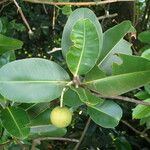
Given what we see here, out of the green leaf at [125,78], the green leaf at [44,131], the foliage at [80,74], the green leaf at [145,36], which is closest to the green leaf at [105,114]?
the foliage at [80,74]

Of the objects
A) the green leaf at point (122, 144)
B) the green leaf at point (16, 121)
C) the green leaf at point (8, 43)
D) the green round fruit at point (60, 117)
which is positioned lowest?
the green leaf at point (122, 144)

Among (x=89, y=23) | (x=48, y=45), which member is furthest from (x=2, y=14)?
(x=89, y=23)

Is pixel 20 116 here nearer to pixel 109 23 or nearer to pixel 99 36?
pixel 99 36

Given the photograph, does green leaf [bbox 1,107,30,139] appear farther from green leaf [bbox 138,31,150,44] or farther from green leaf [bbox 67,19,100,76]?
green leaf [bbox 138,31,150,44]

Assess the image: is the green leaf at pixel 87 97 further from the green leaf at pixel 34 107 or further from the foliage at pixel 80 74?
the green leaf at pixel 34 107

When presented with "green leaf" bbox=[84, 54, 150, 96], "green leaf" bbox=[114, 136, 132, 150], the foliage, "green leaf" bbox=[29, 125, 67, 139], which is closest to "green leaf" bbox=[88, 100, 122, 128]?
the foliage

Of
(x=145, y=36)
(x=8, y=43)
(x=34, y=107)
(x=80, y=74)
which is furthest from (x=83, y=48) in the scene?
(x=145, y=36)
